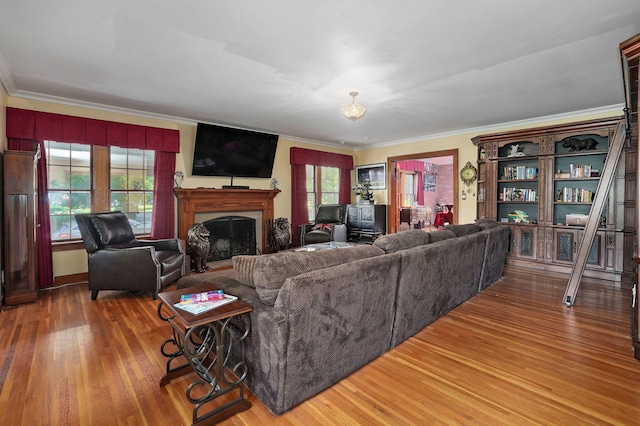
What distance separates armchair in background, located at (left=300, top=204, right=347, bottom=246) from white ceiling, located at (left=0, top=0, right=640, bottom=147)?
2364 mm

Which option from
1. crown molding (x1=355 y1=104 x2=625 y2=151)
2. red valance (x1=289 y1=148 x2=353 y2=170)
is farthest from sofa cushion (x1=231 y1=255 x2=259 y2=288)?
crown molding (x1=355 y1=104 x2=625 y2=151)

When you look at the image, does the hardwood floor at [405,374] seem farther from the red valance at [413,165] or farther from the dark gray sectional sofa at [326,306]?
the red valance at [413,165]

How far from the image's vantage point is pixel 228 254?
5.79m

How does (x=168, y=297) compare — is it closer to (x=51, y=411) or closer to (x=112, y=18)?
(x=51, y=411)

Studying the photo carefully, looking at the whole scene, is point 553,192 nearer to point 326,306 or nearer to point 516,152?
point 516,152

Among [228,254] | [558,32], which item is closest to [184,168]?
[228,254]

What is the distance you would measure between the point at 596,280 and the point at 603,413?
358 cm

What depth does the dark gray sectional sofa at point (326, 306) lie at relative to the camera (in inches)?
66.7

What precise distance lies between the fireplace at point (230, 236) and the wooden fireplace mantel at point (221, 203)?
0.67 ft

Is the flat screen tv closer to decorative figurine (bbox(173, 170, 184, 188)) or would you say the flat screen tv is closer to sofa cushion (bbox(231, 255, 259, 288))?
decorative figurine (bbox(173, 170, 184, 188))

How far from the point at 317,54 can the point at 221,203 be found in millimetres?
3442

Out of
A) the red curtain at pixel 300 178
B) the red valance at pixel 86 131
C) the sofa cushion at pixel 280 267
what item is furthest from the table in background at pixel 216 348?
the red curtain at pixel 300 178

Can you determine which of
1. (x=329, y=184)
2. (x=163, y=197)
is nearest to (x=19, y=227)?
(x=163, y=197)

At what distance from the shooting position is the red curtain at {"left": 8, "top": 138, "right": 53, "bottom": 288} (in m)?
3.91
